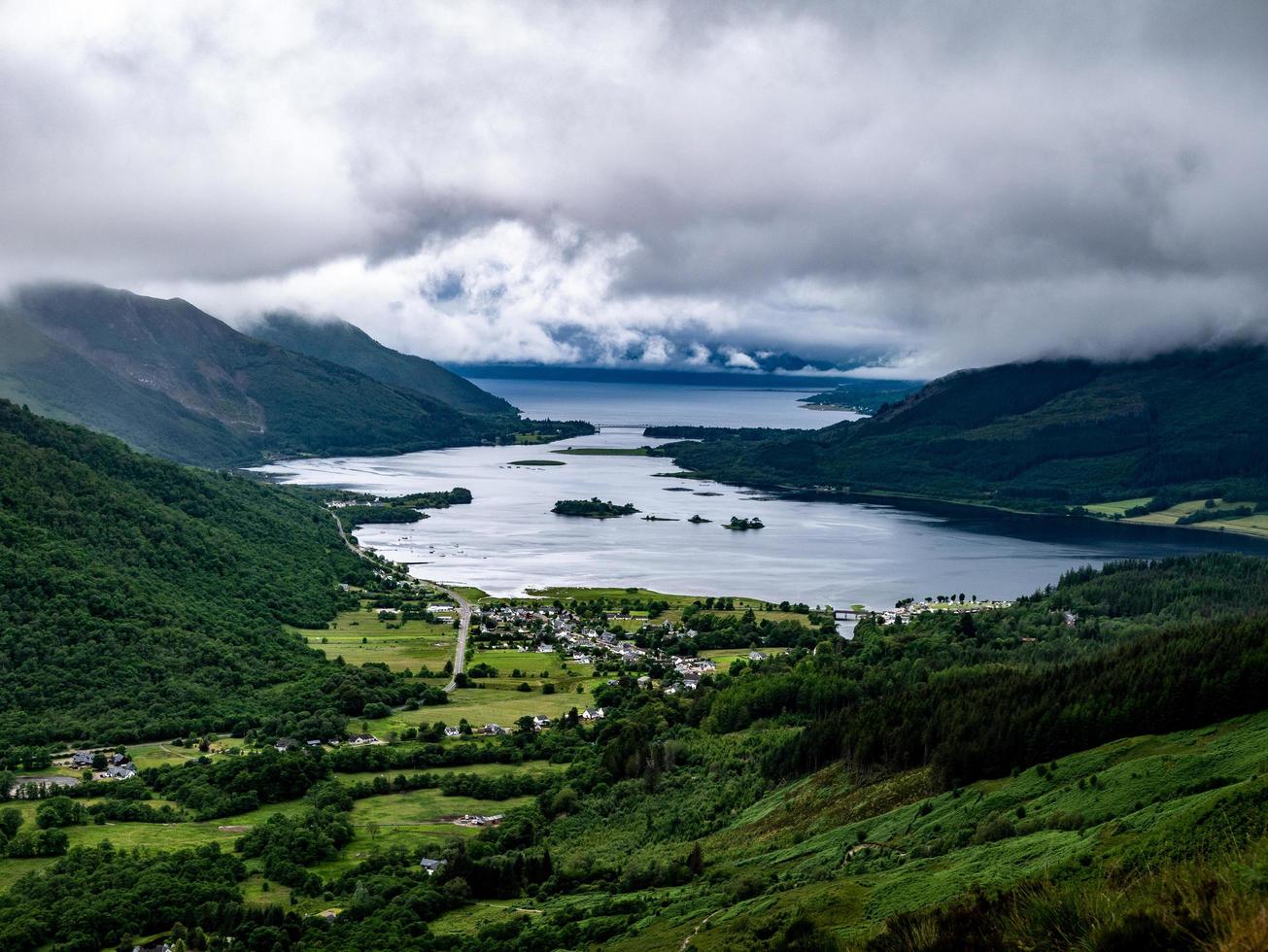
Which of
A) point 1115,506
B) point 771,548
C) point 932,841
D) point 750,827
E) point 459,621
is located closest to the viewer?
point 932,841

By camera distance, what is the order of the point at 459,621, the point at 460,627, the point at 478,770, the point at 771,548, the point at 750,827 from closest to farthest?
the point at 750,827
the point at 478,770
the point at 460,627
the point at 459,621
the point at 771,548

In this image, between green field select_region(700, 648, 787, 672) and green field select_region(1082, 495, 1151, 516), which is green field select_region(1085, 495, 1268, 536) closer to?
green field select_region(1082, 495, 1151, 516)

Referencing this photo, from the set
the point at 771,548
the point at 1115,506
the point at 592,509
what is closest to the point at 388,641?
the point at 771,548

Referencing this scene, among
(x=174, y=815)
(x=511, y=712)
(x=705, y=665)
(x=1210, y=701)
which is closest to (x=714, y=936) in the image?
(x=1210, y=701)

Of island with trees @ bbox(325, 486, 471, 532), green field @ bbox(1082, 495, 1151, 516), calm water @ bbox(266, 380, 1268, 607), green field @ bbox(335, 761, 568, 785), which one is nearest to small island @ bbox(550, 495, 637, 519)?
calm water @ bbox(266, 380, 1268, 607)

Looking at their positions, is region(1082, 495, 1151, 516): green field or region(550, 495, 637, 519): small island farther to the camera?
region(1082, 495, 1151, 516): green field

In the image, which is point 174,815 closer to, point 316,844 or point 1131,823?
point 316,844

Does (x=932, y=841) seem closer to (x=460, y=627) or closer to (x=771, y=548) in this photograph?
(x=460, y=627)
